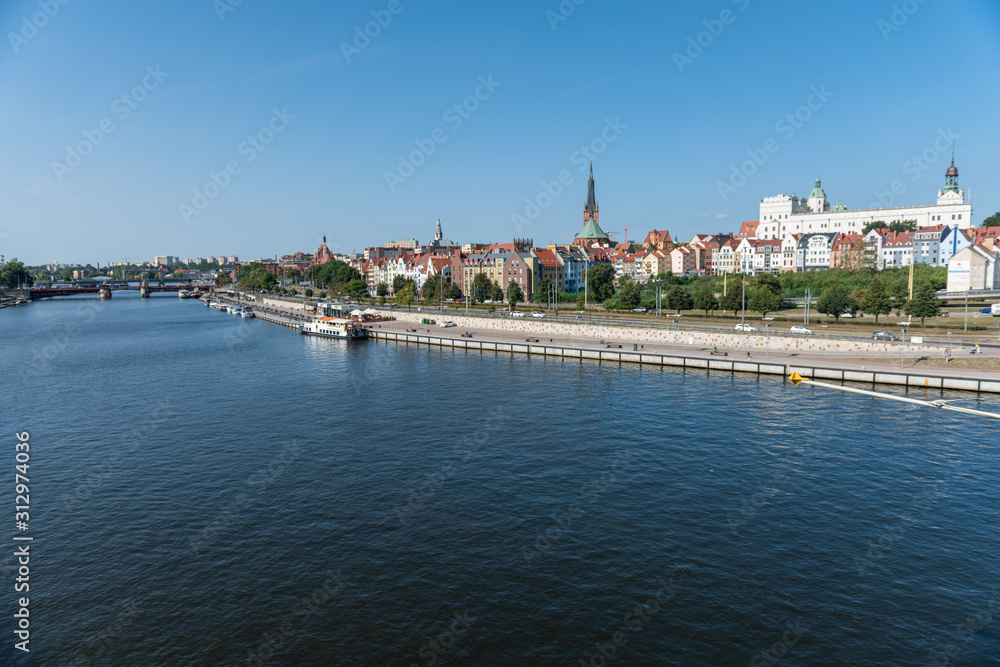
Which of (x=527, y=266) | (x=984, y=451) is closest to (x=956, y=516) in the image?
(x=984, y=451)

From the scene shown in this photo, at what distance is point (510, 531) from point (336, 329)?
82.5m

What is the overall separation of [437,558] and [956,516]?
25.1 metres

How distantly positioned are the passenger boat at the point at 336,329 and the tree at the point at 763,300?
218 ft

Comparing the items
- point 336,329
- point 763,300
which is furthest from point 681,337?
point 336,329

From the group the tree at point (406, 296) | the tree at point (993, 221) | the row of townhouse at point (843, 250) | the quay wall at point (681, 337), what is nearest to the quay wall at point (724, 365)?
the quay wall at point (681, 337)

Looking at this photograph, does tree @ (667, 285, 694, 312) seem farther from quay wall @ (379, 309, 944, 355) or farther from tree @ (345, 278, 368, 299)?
tree @ (345, 278, 368, 299)

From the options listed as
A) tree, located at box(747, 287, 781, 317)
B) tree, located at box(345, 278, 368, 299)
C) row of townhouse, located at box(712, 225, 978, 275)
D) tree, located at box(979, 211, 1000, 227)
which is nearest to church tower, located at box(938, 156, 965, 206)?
tree, located at box(979, 211, 1000, 227)

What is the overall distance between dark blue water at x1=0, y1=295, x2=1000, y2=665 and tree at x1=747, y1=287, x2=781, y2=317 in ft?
143

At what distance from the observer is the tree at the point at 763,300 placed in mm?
91188

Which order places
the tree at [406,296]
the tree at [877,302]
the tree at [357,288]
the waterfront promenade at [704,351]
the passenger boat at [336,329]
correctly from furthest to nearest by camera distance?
the tree at [357,288] < the tree at [406,296] < the passenger boat at [336,329] < the tree at [877,302] < the waterfront promenade at [704,351]

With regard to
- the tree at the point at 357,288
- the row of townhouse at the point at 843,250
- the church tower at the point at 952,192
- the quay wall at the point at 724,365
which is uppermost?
the church tower at the point at 952,192

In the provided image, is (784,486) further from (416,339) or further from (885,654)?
Answer: (416,339)

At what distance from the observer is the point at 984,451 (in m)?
A: 36.2

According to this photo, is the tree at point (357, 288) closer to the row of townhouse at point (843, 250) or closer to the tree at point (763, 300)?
the row of townhouse at point (843, 250)
